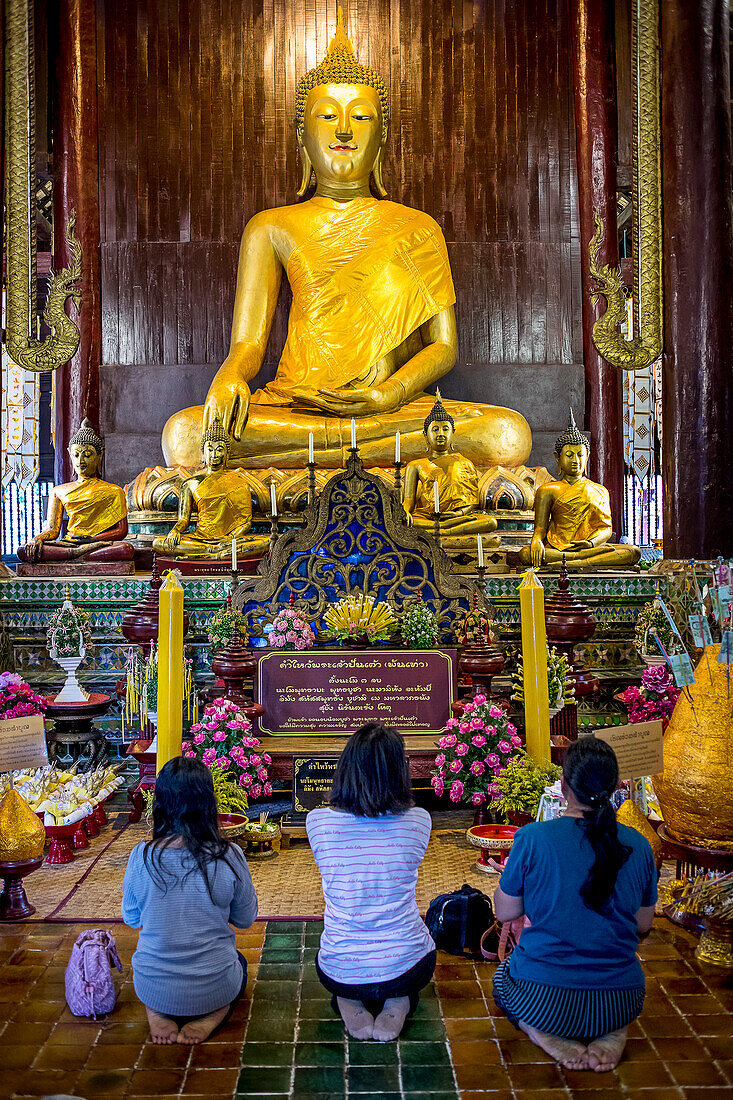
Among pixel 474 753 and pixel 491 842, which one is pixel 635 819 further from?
pixel 474 753

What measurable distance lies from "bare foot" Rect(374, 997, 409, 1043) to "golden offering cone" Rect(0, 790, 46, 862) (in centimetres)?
142

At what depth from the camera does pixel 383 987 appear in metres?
2.65

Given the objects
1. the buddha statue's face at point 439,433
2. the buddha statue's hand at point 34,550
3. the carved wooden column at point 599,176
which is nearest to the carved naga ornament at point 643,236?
the carved wooden column at point 599,176

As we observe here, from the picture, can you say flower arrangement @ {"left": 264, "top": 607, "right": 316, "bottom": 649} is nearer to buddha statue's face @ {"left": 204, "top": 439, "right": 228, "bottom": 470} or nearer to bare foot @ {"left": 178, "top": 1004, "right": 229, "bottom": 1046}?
buddha statue's face @ {"left": 204, "top": 439, "right": 228, "bottom": 470}

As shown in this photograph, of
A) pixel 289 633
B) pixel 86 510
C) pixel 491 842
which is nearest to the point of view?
pixel 491 842

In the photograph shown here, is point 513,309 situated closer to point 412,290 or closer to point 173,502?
point 412,290

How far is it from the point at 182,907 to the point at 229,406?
4969mm

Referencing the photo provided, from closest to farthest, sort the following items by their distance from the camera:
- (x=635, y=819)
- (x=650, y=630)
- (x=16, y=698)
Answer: (x=635, y=819)
(x=16, y=698)
(x=650, y=630)

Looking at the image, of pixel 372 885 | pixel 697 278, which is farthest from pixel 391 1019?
pixel 697 278

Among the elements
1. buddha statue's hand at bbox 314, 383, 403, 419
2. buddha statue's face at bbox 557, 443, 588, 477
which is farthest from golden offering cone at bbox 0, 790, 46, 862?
buddha statue's hand at bbox 314, 383, 403, 419

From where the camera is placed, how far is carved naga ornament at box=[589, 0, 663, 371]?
758cm

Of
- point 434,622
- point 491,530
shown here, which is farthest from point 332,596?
point 491,530

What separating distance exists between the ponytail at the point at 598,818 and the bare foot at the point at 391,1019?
0.56 meters

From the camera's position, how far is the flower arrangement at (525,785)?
13.7 ft
